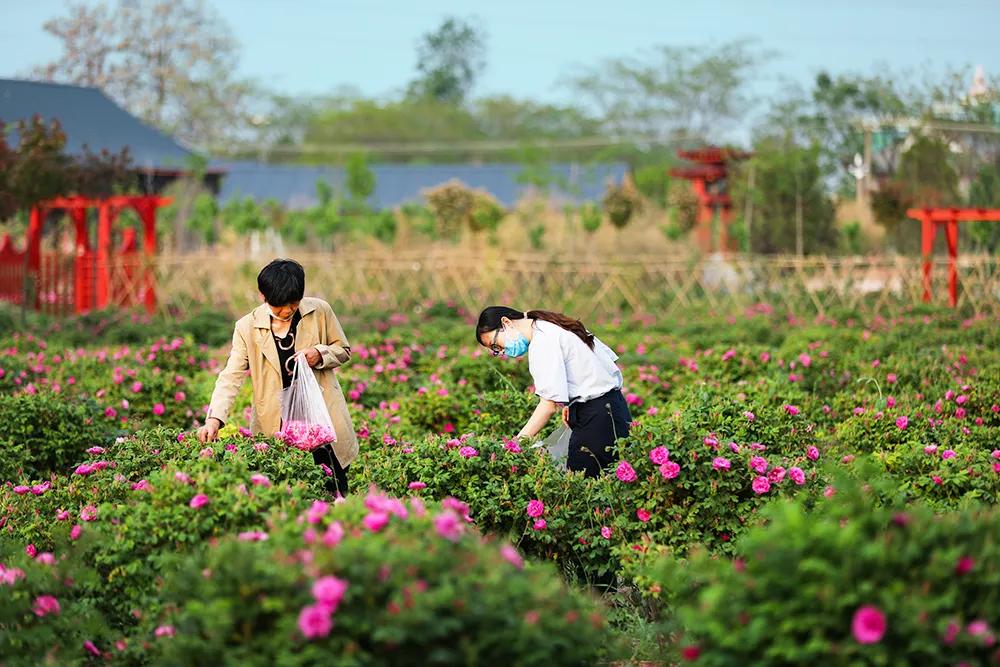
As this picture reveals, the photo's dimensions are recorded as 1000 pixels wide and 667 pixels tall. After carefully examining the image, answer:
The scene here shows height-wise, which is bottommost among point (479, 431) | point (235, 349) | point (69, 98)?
point (479, 431)

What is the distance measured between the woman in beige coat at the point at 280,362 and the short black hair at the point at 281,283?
3.9 inches

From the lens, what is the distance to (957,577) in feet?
10.5

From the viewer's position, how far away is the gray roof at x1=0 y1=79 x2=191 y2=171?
90.1ft

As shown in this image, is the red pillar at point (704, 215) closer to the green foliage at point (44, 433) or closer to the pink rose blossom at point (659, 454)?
the green foliage at point (44, 433)

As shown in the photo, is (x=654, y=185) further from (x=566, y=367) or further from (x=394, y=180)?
(x=566, y=367)

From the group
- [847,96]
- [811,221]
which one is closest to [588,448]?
[811,221]

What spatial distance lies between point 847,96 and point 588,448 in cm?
2584

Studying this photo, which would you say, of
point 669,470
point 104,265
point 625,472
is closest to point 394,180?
point 104,265

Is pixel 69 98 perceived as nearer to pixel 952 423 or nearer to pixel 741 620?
pixel 952 423

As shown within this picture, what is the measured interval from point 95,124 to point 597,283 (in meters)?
13.4

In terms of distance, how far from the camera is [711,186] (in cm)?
2994

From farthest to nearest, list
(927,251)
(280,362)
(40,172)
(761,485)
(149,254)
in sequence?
(149,254), (927,251), (40,172), (280,362), (761,485)

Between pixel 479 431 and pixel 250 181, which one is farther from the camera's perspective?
pixel 250 181

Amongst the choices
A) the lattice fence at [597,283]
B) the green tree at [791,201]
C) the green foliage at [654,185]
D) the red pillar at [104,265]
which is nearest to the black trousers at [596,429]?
the lattice fence at [597,283]
